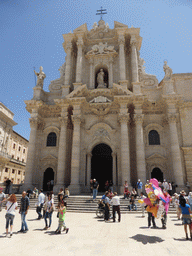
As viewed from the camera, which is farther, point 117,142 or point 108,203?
point 117,142

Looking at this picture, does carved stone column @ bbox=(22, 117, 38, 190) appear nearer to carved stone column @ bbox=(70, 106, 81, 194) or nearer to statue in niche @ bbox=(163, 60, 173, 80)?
carved stone column @ bbox=(70, 106, 81, 194)

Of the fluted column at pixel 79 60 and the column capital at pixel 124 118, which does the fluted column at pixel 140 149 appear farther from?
the fluted column at pixel 79 60

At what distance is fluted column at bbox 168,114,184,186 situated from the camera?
19500 millimetres

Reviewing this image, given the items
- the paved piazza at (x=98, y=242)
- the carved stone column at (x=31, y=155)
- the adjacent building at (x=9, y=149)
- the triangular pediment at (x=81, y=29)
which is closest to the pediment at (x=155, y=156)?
the paved piazza at (x=98, y=242)

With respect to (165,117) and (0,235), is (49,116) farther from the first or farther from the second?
(0,235)

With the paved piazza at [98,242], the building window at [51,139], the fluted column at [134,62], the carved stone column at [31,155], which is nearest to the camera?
the paved piazza at [98,242]

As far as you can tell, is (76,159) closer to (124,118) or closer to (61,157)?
(61,157)

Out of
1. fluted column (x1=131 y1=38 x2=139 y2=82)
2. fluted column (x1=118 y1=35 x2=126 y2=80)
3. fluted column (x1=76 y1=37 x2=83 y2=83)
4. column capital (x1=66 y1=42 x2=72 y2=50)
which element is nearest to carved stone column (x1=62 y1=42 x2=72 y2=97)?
column capital (x1=66 y1=42 x2=72 y2=50)

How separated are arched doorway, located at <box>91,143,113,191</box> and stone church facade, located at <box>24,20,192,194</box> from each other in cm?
12

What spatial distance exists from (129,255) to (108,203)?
5773 millimetres

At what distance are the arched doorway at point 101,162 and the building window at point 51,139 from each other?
5.47 metres

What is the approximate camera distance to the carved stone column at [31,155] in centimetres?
2152

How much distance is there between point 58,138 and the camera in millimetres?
24547

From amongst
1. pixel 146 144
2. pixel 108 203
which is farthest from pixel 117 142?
pixel 108 203
